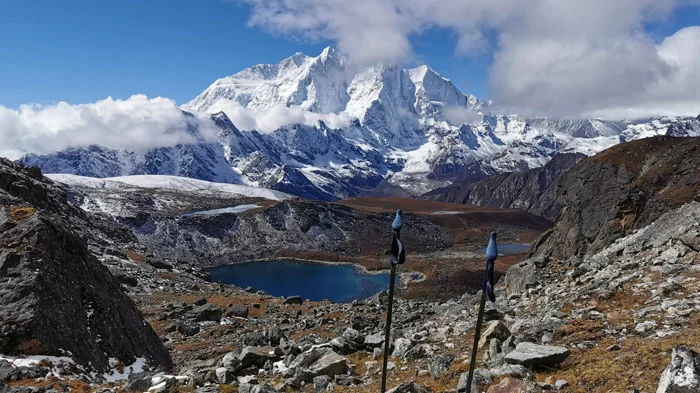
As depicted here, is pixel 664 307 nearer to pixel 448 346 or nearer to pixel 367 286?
pixel 448 346

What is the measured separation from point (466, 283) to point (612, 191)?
45.3 m

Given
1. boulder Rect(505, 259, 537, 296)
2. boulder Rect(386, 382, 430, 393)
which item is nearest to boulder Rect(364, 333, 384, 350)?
boulder Rect(386, 382, 430, 393)

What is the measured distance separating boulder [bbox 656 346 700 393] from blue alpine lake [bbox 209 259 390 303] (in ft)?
318

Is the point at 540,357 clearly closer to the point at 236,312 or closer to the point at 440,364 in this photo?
the point at 440,364

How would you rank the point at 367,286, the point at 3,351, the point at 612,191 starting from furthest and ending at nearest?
1. the point at 367,286
2. the point at 612,191
3. the point at 3,351

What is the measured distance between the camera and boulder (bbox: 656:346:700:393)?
941 centimetres

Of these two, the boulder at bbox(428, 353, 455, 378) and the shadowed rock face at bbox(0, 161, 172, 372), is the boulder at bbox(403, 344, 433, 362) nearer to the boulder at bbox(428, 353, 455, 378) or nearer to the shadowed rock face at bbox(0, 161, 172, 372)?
the boulder at bbox(428, 353, 455, 378)

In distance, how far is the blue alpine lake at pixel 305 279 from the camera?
114 meters

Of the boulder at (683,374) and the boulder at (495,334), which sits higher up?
the boulder at (683,374)

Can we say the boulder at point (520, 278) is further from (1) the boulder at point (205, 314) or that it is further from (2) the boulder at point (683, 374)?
(1) the boulder at point (205, 314)

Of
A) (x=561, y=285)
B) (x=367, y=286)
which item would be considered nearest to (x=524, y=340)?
(x=561, y=285)

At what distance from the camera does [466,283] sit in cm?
9194

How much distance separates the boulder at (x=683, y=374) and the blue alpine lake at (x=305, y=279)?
318ft

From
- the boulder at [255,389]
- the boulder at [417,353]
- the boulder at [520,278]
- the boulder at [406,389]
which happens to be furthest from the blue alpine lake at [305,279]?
the boulder at [406,389]
